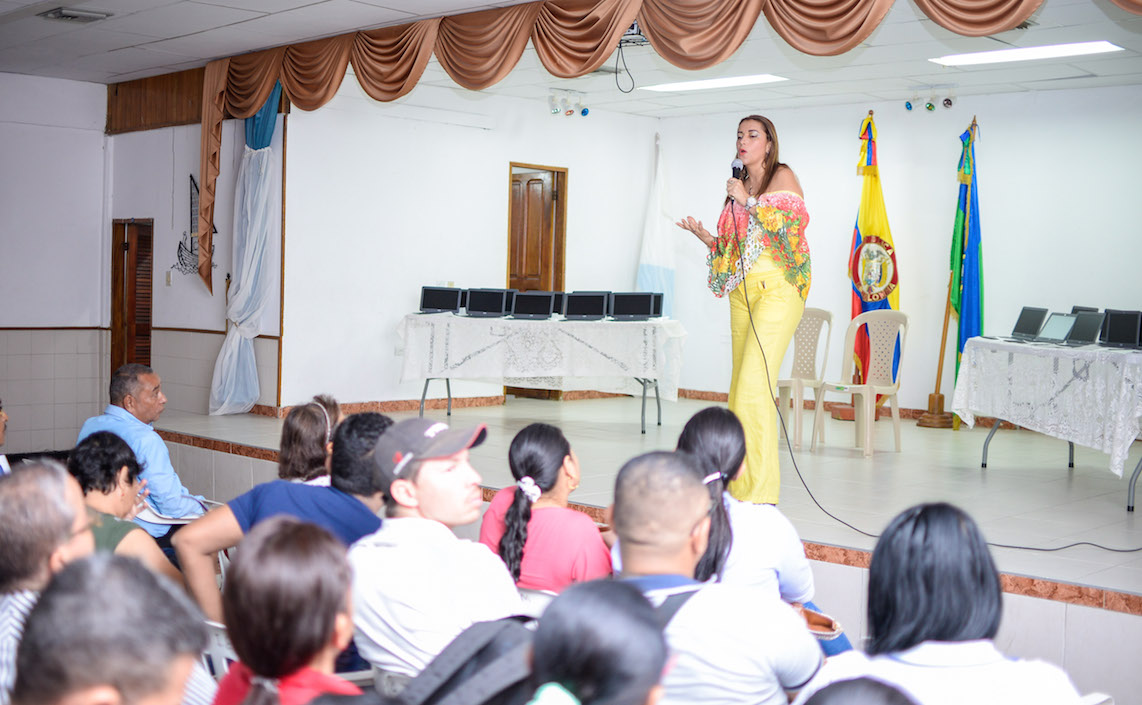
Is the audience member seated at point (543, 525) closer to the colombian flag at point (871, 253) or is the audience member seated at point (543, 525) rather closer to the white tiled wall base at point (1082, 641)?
the white tiled wall base at point (1082, 641)

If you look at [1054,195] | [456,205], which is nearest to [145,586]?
[456,205]

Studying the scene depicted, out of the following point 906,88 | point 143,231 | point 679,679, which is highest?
point 906,88

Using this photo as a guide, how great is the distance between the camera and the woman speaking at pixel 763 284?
4.56 meters

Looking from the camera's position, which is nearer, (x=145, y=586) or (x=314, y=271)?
(x=145, y=586)

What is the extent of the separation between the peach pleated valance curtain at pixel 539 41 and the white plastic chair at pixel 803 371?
8.54 ft

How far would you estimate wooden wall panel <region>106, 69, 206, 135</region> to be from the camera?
859 cm

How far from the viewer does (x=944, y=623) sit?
1588mm

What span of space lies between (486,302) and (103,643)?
686 centimetres

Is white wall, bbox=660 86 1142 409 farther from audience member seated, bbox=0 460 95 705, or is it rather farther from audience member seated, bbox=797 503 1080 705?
audience member seated, bbox=0 460 95 705

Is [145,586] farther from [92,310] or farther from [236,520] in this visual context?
[92,310]

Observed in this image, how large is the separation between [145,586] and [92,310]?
28.8ft

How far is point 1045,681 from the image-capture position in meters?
1.58

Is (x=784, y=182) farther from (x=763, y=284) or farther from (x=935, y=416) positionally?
(x=935, y=416)

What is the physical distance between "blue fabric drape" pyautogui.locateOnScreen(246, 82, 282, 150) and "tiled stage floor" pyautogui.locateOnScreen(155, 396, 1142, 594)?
2054 mm
